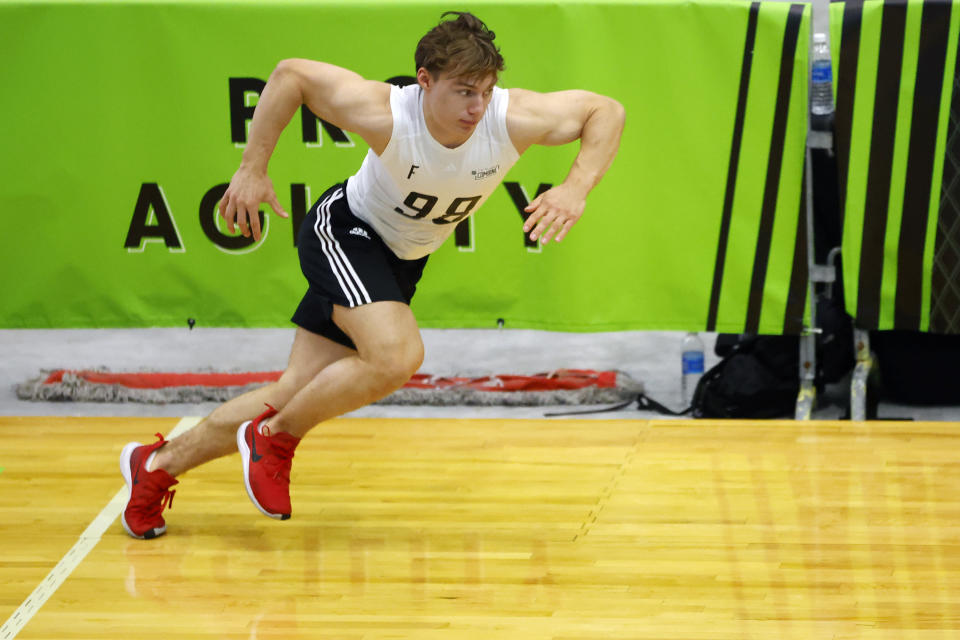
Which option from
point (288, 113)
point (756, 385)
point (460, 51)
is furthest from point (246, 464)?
point (756, 385)

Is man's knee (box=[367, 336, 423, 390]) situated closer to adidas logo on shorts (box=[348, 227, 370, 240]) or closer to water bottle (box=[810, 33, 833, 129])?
adidas logo on shorts (box=[348, 227, 370, 240])

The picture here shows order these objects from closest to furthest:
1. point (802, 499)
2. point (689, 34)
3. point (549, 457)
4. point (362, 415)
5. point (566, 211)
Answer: point (566, 211) → point (802, 499) → point (549, 457) → point (689, 34) → point (362, 415)

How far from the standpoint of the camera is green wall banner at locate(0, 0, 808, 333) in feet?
16.9

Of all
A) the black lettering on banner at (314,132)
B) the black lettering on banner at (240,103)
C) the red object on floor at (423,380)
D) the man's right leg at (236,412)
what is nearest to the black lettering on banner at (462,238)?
the black lettering on banner at (314,132)

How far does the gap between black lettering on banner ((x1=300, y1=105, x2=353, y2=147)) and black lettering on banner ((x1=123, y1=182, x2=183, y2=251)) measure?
2.25 ft

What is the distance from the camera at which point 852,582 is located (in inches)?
133

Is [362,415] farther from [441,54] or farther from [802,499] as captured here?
[441,54]

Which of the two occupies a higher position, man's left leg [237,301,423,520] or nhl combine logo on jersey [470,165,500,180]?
nhl combine logo on jersey [470,165,500,180]

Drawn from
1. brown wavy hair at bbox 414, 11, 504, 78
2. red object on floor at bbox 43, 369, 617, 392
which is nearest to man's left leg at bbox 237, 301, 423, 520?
brown wavy hair at bbox 414, 11, 504, 78

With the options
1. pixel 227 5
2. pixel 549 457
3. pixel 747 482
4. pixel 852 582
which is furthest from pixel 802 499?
pixel 227 5

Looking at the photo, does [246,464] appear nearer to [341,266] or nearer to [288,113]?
[341,266]

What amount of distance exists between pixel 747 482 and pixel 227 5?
9.48ft

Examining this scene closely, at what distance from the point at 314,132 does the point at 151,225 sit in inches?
32.5

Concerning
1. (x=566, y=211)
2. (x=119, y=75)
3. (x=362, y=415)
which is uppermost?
(x=119, y=75)
